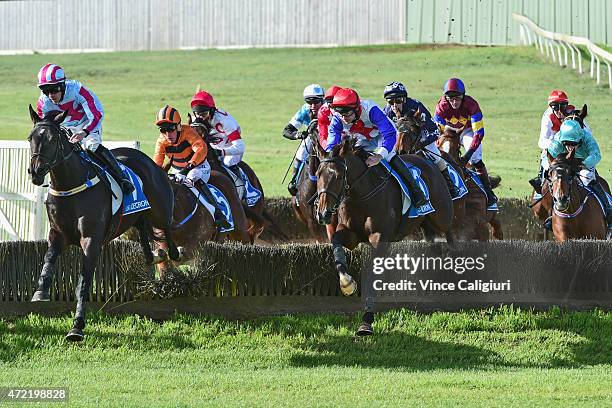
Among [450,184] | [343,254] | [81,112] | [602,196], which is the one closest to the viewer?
[343,254]

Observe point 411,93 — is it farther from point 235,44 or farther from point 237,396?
point 237,396

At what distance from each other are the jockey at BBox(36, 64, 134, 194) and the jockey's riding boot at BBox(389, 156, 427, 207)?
98.2 inches

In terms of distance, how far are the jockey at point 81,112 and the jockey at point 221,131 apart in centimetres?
338

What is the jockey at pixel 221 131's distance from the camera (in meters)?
14.6

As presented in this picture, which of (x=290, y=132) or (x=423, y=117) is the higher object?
(x=423, y=117)

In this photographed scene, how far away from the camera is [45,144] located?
33.6ft

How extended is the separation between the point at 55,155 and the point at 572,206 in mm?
5876

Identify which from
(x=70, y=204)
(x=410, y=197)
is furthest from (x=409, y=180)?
(x=70, y=204)

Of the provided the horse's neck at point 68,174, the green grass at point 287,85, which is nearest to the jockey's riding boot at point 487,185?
the green grass at point 287,85

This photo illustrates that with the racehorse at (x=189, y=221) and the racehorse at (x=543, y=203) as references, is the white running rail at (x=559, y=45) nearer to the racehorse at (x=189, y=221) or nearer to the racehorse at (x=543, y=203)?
the racehorse at (x=543, y=203)

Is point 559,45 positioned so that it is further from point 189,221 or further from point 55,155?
point 55,155

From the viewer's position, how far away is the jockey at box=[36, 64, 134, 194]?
1104cm

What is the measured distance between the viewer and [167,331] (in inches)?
427

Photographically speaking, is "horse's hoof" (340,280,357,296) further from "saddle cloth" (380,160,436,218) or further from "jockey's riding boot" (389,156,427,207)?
"jockey's riding boot" (389,156,427,207)
